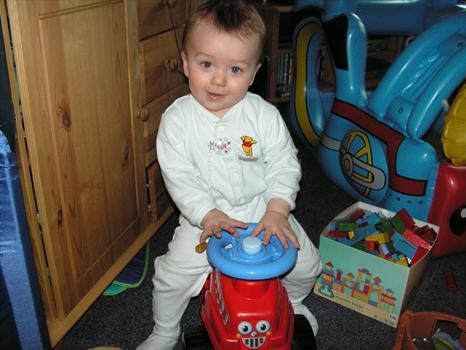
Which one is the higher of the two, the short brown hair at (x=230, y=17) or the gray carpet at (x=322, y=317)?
the short brown hair at (x=230, y=17)

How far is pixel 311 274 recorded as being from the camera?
3.77 feet

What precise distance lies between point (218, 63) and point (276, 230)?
332 millimetres

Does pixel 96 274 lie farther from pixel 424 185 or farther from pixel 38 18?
pixel 424 185

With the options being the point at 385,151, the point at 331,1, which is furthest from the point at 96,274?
the point at 331,1

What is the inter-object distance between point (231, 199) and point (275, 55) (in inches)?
64.0

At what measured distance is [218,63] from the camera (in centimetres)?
96

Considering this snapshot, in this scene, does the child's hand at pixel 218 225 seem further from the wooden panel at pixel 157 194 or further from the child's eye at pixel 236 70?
the wooden panel at pixel 157 194

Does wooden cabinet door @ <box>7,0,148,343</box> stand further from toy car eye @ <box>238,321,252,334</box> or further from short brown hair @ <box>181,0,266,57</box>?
toy car eye @ <box>238,321,252,334</box>

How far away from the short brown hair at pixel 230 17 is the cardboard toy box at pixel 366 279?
0.57m

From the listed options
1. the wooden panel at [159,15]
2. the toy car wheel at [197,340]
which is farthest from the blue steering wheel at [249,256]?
the wooden panel at [159,15]

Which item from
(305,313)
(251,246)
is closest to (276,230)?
(251,246)

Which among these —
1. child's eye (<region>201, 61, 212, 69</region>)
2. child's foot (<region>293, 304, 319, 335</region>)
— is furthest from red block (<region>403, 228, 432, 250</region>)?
child's eye (<region>201, 61, 212, 69</region>)

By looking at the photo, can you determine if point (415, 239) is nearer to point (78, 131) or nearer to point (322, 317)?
point (322, 317)

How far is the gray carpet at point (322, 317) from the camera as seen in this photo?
3.90 feet
